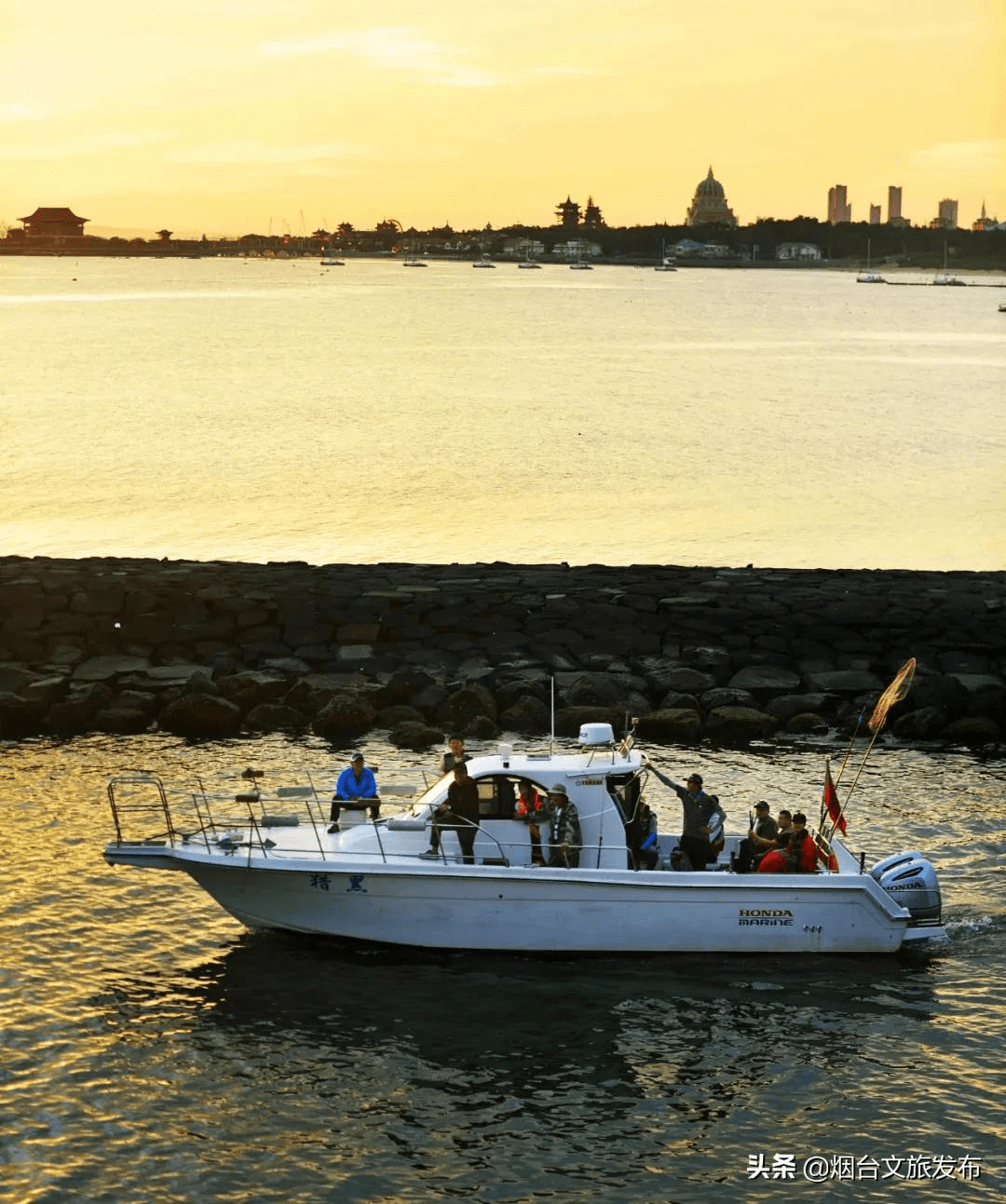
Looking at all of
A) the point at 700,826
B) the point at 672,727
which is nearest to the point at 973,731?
the point at 672,727

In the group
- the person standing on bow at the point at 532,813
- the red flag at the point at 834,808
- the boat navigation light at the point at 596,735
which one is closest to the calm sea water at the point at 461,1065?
the person standing on bow at the point at 532,813

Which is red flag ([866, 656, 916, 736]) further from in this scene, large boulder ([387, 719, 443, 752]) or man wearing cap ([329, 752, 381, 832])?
large boulder ([387, 719, 443, 752])

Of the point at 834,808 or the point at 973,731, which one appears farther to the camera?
the point at 973,731

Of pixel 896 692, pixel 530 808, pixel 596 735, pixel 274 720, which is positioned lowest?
pixel 274 720

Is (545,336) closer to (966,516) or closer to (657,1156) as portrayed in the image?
(966,516)

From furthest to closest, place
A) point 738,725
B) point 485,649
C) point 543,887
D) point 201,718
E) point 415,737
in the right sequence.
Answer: point 485,649 → point 201,718 → point 738,725 → point 415,737 → point 543,887

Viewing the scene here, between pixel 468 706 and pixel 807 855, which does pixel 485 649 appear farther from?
pixel 807 855

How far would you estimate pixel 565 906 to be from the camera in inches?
740

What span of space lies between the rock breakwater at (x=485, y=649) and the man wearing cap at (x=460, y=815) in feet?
30.2

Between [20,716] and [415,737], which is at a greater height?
[20,716]

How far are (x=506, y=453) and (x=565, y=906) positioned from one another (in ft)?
193

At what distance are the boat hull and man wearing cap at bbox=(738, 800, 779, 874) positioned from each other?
59cm

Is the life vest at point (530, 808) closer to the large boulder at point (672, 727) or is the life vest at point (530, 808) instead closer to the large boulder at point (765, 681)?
the large boulder at point (672, 727)

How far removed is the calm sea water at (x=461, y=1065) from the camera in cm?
1499
